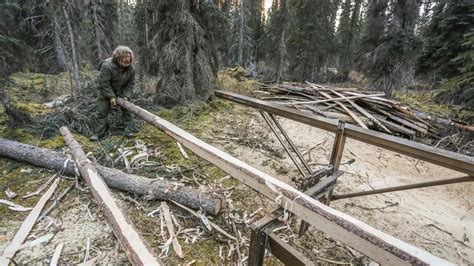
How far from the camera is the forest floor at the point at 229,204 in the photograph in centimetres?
275

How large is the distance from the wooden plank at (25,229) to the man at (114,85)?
175 centimetres

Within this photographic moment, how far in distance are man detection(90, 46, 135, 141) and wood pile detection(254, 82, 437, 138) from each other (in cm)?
406

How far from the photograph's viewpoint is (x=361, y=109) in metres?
6.96

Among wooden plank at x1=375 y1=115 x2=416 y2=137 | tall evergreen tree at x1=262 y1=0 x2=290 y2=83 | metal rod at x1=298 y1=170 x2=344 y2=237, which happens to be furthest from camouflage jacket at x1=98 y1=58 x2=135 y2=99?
tall evergreen tree at x1=262 y1=0 x2=290 y2=83

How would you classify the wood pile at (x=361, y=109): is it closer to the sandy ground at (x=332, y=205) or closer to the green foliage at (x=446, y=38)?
the sandy ground at (x=332, y=205)

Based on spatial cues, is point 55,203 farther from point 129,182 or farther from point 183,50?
point 183,50

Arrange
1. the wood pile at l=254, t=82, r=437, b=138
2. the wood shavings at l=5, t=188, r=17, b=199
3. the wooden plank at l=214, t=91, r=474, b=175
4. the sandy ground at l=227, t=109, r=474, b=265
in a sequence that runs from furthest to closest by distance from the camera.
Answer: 1. the wood pile at l=254, t=82, r=437, b=138
2. the sandy ground at l=227, t=109, r=474, b=265
3. the wood shavings at l=5, t=188, r=17, b=199
4. the wooden plank at l=214, t=91, r=474, b=175

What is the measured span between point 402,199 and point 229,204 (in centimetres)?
330

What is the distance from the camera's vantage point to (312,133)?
6836 millimetres

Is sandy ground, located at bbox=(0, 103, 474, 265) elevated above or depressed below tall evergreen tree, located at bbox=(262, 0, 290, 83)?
below

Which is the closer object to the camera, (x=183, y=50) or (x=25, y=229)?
(x=25, y=229)

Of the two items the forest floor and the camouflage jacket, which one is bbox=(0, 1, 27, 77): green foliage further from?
the camouflage jacket

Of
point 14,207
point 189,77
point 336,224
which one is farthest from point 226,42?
point 336,224

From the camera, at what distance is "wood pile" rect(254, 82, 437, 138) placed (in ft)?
21.0
